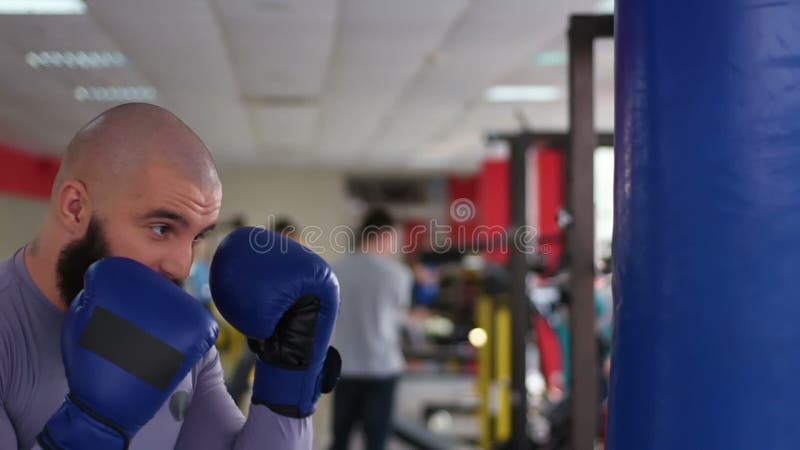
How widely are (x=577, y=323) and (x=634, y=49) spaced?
142 centimetres

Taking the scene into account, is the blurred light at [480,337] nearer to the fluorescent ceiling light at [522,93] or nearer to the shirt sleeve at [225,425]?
the fluorescent ceiling light at [522,93]

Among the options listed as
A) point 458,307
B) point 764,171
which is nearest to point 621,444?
point 764,171

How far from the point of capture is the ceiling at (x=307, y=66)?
5.28 m

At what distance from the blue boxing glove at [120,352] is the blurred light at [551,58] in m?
5.57

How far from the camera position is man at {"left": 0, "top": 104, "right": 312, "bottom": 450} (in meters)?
1.24

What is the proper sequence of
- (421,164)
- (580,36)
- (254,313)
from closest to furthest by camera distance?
(254,313), (580,36), (421,164)

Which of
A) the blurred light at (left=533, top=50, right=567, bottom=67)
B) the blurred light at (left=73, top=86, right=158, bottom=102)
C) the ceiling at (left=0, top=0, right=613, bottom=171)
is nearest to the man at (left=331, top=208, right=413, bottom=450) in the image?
the ceiling at (left=0, top=0, right=613, bottom=171)

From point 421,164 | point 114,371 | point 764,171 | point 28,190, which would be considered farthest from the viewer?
point 421,164

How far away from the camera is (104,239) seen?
1260mm

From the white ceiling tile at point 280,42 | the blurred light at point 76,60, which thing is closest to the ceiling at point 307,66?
the white ceiling tile at point 280,42

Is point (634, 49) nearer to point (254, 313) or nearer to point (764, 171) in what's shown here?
point (764, 171)

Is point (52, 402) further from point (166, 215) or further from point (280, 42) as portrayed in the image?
point (280, 42)

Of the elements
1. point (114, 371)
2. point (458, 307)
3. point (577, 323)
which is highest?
point (114, 371)

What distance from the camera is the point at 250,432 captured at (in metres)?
1.35
